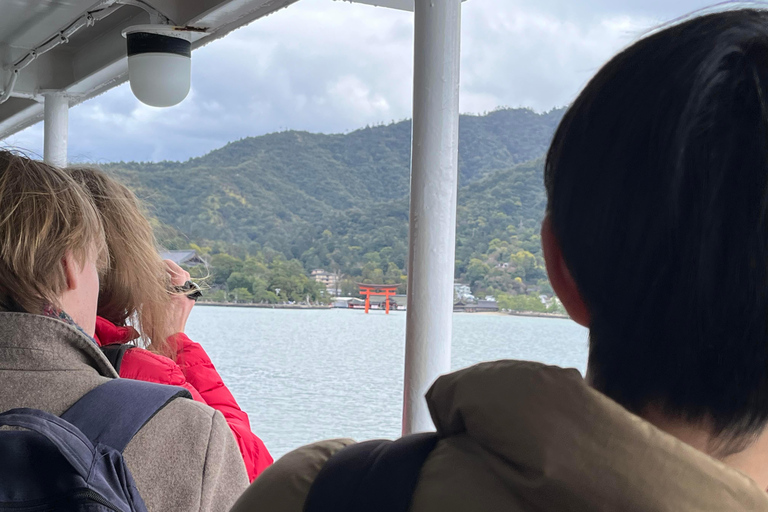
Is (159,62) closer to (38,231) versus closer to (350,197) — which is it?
(38,231)

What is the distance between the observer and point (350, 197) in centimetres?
1102

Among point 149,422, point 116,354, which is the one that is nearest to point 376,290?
point 116,354

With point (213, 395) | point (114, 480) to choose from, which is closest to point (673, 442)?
point (114, 480)

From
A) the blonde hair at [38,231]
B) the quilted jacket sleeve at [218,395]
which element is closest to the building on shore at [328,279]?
the quilted jacket sleeve at [218,395]

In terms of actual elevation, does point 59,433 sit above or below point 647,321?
below

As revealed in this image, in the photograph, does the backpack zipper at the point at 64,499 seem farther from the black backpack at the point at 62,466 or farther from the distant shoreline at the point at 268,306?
the distant shoreline at the point at 268,306

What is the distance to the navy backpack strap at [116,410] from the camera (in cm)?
85

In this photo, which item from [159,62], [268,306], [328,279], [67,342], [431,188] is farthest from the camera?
[328,279]

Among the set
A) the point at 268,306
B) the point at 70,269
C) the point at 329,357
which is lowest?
the point at 329,357

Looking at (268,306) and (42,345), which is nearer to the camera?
(42,345)

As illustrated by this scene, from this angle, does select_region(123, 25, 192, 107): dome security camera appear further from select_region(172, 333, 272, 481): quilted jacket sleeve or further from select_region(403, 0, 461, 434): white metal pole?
select_region(172, 333, 272, 481): quilted jacket sleeve

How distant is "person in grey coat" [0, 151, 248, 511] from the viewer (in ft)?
3.01

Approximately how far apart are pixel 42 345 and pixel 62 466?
24 cm

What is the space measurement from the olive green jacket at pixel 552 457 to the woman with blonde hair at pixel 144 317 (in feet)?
3.07
